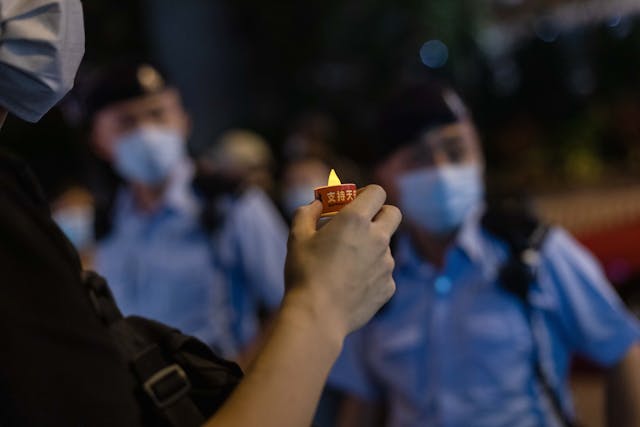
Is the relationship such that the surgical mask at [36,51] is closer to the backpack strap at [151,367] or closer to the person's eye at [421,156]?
the backpack strap at [151,367]

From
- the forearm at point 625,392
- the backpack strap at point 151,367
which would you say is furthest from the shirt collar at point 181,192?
the backpack strap at point 151,367

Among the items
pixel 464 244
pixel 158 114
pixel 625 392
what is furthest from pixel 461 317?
pixel 158 114

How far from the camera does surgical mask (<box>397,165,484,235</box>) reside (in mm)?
2154

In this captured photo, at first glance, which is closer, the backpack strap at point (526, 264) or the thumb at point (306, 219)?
the thumb at point (306, 219)

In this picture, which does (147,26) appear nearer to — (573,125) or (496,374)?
(573,125)

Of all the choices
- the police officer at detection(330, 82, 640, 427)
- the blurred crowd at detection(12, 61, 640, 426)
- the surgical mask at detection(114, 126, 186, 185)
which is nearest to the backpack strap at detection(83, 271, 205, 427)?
the blurred crowd at detection(12, 61, 640, 426)

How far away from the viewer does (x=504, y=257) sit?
214 cm

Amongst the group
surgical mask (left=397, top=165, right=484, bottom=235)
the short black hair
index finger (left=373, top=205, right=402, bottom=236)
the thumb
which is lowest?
surgical mask (left=397, top=165, right=484, bottom=235)

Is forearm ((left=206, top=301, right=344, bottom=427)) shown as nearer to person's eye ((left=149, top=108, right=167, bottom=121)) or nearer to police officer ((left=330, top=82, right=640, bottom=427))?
police officer ((left=330, top=82, right=640, bottom=427))

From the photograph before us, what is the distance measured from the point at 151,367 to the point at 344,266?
12.6 inches

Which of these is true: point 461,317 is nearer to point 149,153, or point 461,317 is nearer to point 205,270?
point 205,270

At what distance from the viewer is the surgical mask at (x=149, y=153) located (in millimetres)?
3012

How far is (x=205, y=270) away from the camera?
294cm

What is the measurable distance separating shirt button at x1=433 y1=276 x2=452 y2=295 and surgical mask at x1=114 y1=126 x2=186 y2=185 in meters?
1.33
